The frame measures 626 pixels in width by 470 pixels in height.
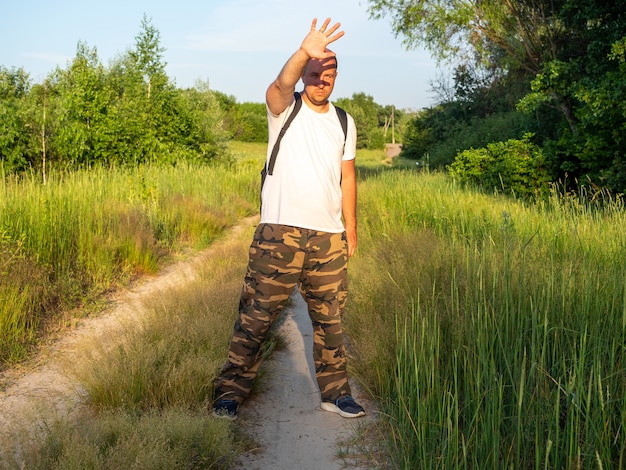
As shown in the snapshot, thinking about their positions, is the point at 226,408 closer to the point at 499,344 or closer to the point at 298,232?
the point at 298,232

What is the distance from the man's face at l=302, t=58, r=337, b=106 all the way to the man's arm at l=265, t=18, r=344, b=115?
180mm

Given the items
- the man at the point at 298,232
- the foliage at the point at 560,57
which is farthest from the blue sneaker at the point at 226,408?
the foliage at the point at 560,57

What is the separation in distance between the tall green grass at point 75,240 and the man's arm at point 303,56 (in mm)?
3238

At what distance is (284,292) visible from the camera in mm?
3932

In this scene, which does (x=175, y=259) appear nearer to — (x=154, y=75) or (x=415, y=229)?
(x=415, y=229)

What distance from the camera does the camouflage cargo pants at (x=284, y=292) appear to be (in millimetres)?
3846

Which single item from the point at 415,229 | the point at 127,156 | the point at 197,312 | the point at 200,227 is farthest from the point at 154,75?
the point at 197,312

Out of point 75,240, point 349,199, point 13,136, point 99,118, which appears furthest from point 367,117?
point 349,199

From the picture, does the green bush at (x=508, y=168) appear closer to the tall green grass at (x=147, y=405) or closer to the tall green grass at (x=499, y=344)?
the tall green grass at (x=499, y=344)

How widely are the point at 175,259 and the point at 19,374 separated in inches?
209

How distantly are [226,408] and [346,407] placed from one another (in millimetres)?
798

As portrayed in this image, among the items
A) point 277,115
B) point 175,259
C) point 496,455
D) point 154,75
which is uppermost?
point 154,75

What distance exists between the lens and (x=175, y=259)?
10.0m

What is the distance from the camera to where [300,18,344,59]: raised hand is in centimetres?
332
